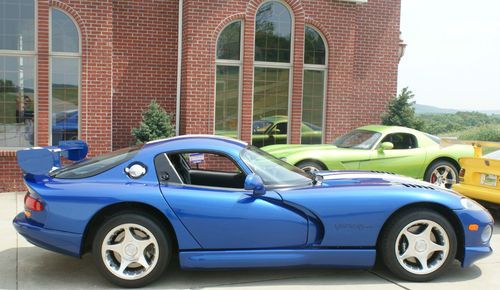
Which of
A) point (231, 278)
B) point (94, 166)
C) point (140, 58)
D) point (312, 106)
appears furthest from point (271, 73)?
point (231, 278)

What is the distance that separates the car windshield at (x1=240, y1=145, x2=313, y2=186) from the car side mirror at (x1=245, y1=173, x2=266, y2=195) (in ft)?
0.65

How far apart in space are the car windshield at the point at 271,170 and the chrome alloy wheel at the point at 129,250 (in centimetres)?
113

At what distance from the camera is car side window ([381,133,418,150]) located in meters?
9.50

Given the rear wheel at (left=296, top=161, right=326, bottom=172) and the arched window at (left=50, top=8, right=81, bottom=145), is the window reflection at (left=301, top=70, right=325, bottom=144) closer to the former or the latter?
the rear wheel at (left=296, top=161, right=326, bottom=172)

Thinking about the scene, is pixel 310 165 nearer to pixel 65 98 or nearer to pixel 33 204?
pixel 65 98

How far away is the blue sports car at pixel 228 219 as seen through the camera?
457 cm

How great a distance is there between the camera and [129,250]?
4.57m

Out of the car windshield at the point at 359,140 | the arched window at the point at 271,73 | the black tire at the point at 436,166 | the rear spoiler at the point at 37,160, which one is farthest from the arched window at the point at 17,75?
the black tire at the point at 436,166

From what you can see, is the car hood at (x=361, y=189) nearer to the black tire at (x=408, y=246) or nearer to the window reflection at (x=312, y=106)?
the black tire at (x=408, y=246)

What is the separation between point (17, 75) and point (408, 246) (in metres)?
7.66

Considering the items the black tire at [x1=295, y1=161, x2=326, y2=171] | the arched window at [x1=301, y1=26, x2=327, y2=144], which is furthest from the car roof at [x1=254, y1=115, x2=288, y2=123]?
the black tire at [x1=295, y1=161, x2=326, y2=171]

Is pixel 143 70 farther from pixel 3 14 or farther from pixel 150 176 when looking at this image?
pixel 150 176

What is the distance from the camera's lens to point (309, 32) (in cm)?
1123

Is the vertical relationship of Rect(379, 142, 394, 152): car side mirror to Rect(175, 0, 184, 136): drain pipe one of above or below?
below
